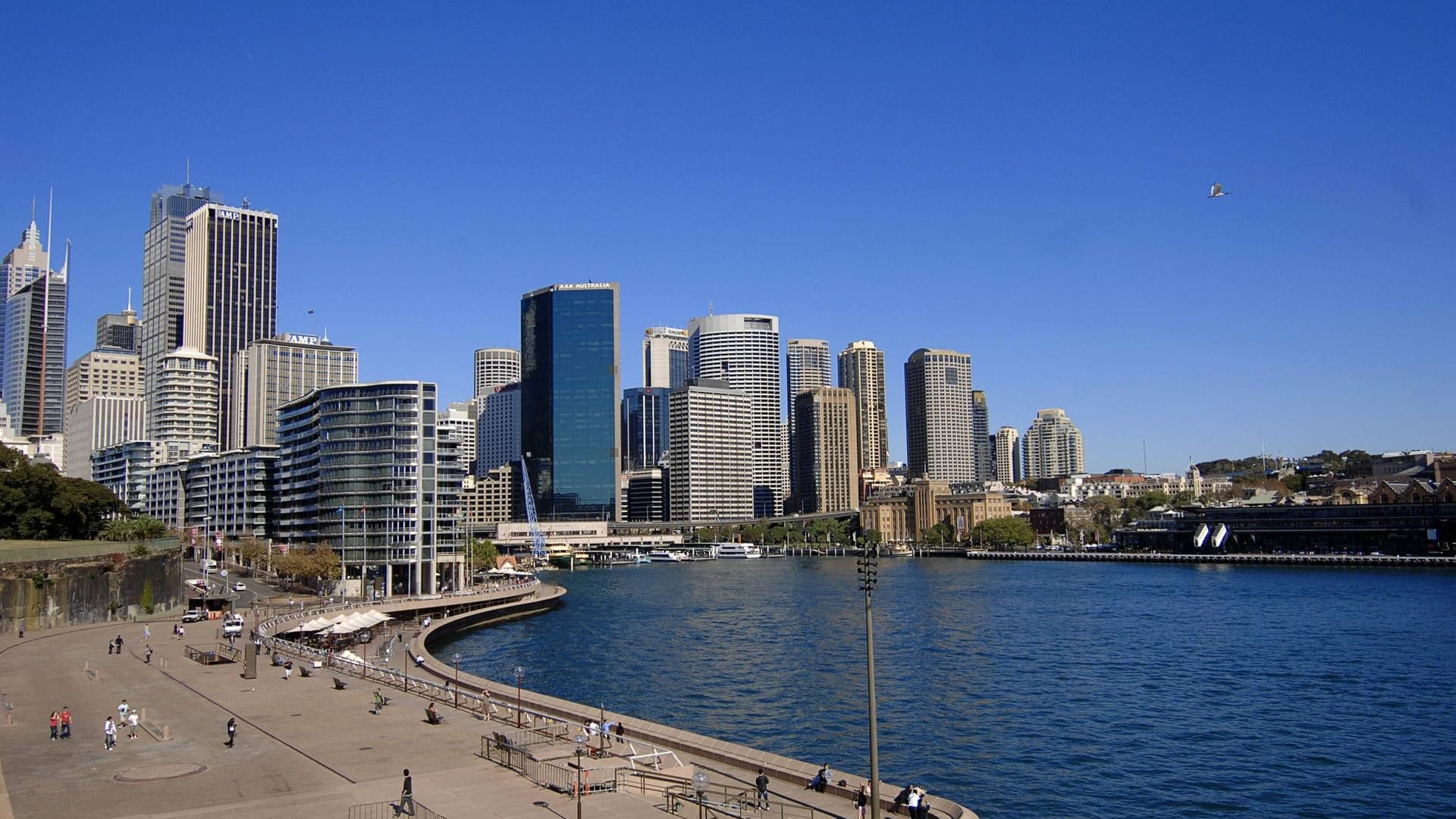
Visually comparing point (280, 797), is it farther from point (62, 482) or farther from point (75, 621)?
point (62, 482)

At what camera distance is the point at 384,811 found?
3183cm

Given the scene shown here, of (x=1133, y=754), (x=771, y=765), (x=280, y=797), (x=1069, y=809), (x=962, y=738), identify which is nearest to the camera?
(x=280, y=797)

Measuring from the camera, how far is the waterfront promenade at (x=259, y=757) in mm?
32969

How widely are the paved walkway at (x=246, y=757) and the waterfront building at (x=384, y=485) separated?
78800 millimetres

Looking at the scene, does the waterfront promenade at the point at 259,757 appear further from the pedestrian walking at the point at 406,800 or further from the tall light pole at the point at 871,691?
the tall light pole at the point at 871,691

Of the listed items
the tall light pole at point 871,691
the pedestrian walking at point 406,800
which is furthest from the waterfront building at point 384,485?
the tall light pole at point 871,691

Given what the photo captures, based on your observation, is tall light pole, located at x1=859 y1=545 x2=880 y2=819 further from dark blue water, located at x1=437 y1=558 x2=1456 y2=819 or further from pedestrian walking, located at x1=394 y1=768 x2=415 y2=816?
dark blue water, located at x1=437 y1=558 x2=1456 y2=819

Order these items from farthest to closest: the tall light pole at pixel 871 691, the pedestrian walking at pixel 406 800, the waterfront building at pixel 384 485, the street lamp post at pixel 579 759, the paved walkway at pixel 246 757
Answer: the waterfront building at pixel 384 485 < the paved walkway at pixel 246 757 < the pedestrian walking at pixel 406 800 < the street lamp post at pixel 579 759 < the tall light pole at pixel 871 691

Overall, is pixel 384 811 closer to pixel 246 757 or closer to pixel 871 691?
pixel 246 757

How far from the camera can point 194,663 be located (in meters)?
65.6

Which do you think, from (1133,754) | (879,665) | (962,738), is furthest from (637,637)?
(1133,754)

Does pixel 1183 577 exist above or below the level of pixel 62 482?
below

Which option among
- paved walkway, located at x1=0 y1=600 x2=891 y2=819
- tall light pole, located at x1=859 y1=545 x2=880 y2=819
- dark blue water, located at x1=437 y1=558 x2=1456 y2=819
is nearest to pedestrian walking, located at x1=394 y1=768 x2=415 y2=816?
paved walkway, located at x1=0 y1=600 x2=891 y2=819

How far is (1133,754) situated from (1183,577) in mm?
136461
